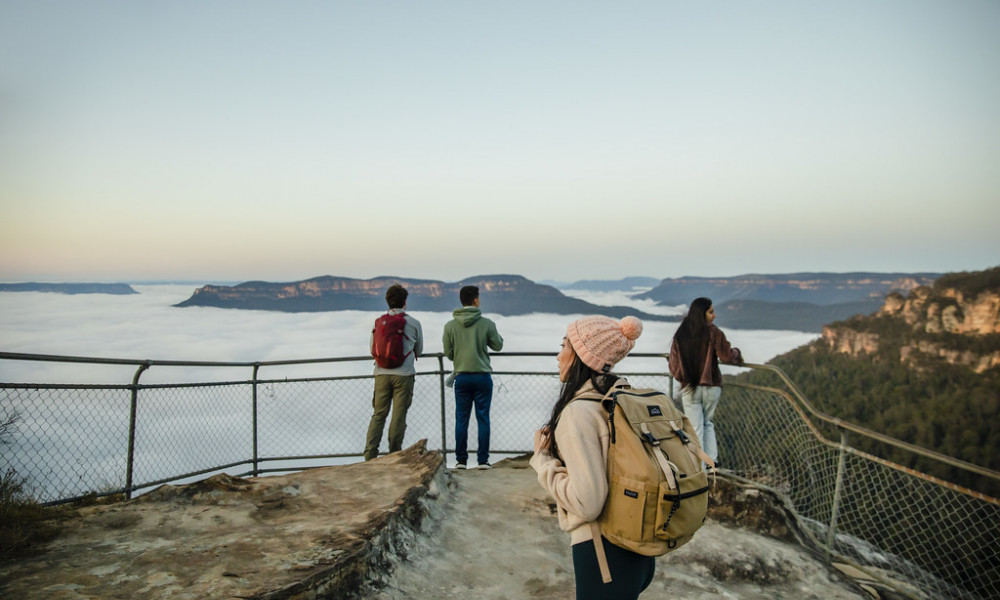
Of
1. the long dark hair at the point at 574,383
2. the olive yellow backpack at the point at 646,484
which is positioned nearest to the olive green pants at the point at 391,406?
the long dark hair at the point at 574,383

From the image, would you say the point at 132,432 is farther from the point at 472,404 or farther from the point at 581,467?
the point at 581,467

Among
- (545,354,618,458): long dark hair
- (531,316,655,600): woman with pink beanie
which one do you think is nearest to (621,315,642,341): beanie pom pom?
(531,316,655,600): woman with pink beanie

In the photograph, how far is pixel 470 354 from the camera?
18.8 feet

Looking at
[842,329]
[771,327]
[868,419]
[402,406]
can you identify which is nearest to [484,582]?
[402,406]

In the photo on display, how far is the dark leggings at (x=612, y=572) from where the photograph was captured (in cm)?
198

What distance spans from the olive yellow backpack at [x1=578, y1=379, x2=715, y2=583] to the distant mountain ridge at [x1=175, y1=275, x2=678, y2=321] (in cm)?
10454

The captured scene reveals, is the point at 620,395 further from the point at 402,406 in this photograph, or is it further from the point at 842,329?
the point at 842,329

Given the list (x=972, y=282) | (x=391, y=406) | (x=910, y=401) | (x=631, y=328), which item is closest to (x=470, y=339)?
(x=391, y=406)

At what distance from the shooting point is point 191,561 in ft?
10.5

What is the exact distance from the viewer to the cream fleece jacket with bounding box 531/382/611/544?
1855mm

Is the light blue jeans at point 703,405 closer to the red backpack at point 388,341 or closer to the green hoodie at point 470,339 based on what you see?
the green hoodie at point 470,339

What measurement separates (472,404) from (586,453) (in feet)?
13.8

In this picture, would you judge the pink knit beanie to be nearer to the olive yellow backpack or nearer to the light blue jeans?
the olive yellow backpack

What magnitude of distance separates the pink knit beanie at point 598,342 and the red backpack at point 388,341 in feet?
11.7
